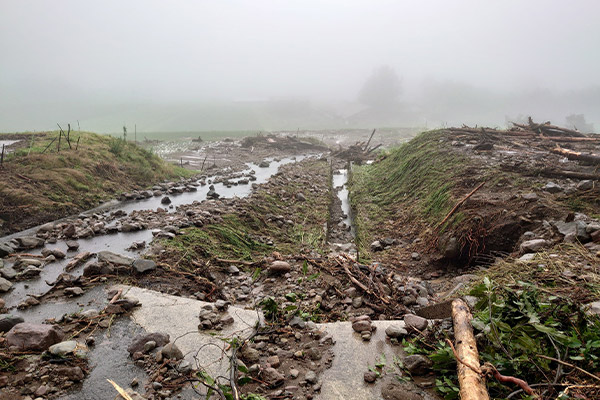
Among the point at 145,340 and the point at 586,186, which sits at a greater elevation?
the point at 586,186

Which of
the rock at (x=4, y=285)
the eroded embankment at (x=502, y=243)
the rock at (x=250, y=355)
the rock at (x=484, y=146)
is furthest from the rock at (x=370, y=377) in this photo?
the rock at (x=484, y=146)

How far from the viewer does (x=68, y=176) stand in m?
10.3

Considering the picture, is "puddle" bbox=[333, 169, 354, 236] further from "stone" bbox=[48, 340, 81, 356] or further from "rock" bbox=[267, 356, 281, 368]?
"stone" bbox=[48, 340, 81, 356]

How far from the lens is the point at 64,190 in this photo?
9641 mm

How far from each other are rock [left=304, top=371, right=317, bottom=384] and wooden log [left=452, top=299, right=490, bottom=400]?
1.18 m

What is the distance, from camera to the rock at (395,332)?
10.6 feet

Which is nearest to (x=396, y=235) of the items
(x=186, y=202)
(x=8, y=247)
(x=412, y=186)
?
(x=412, y=186)

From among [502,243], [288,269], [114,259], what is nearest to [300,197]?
[288,269]

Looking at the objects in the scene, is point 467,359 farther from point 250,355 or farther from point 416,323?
point 250,355

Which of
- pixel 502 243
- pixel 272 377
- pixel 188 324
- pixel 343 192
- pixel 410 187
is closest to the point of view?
pixel 272 377

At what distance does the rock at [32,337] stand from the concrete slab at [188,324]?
31.4 inches

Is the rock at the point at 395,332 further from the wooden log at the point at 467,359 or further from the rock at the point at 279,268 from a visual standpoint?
the rock at the point at 279,268

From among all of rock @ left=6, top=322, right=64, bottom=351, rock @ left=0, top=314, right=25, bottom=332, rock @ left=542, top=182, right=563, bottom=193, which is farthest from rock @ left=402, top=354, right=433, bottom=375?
rock @ left=542, top=182, right=563, bottom=193

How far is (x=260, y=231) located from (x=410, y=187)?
18.0 feet
